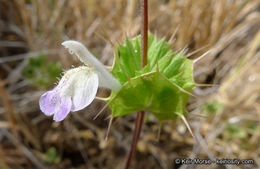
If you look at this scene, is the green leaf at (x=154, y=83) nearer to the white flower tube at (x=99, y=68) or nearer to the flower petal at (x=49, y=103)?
the white flower tube at (x=99, y=68)

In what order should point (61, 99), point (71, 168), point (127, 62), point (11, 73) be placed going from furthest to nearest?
point (11, 73)
point (71, 168)
point (127, 62)
point (61, 99)

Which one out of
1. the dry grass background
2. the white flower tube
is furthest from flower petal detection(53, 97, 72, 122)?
the dry grass background

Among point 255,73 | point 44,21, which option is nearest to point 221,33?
point 255,73

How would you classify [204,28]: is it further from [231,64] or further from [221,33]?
[231,64]

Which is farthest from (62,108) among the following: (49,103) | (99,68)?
(99,68)

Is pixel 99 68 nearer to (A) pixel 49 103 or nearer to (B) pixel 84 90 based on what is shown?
(B) pixel 84 90

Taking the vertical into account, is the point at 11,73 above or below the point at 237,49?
above

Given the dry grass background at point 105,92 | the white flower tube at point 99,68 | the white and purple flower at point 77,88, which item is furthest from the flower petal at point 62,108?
the dry grass background at point 105,92
